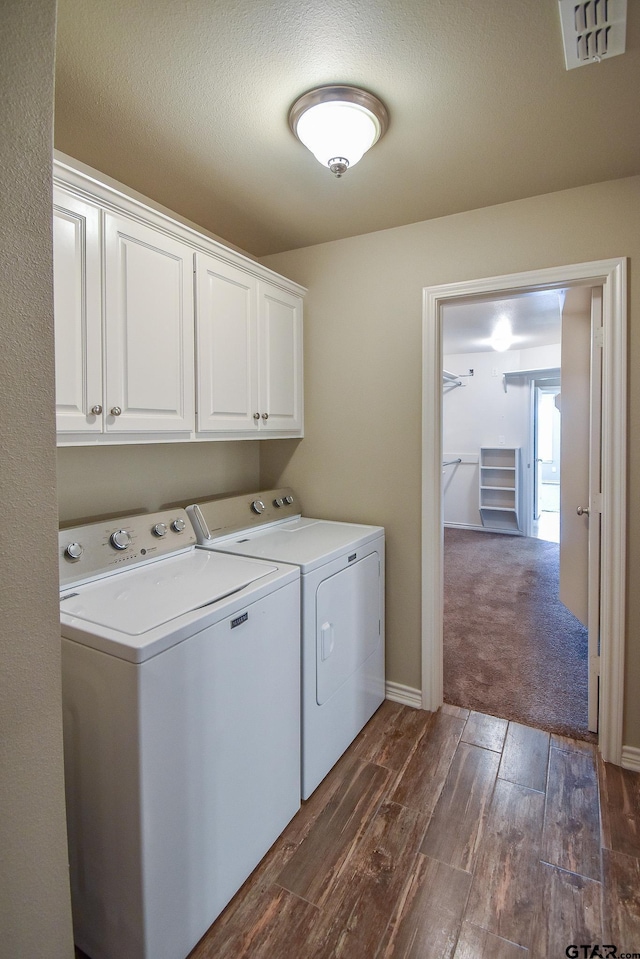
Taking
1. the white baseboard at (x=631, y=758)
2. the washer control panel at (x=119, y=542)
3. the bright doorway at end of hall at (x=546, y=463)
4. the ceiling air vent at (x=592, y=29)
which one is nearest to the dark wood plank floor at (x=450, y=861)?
the white baseboard at (x=631, y=758)

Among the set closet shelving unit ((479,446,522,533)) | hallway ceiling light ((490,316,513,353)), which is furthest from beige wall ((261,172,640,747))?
closet shelving unit ((479,446,522,533))

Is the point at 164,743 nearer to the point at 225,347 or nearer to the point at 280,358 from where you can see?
the point at 225,347

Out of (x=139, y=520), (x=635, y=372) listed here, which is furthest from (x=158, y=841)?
(x=635, y=372)

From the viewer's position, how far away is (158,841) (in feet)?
3.92

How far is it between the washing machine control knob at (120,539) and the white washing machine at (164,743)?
0.05 m

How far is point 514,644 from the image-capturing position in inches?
125

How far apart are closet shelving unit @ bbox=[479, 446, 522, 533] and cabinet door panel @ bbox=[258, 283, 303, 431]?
4.53 meters

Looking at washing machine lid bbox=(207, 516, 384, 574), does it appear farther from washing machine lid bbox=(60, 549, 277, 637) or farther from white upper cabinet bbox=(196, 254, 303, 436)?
white upper cabinet bbox=(196, 254, 303, 436)

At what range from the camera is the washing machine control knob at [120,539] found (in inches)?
66.9

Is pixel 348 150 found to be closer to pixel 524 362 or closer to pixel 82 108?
pixel 82 108

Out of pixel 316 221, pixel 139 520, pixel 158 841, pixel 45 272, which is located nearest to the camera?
pixel 45 272

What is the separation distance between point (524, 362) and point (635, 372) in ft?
15.4

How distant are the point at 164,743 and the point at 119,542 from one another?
0.74m

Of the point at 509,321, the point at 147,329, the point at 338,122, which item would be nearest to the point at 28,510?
the point at 147,329
